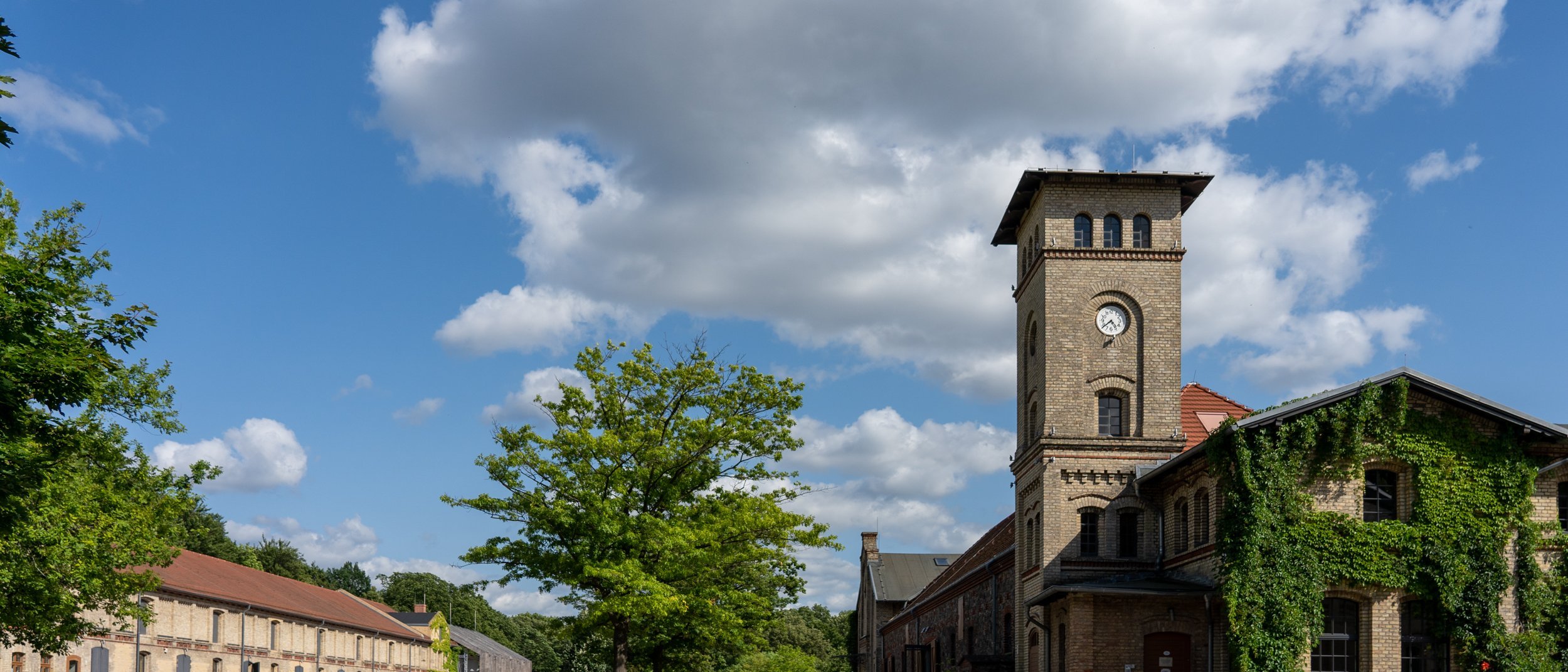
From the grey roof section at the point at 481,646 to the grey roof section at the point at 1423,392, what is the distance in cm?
6708

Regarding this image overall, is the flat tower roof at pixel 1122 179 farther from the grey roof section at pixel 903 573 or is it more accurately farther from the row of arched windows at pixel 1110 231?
the grey roof section at pixel 903 573

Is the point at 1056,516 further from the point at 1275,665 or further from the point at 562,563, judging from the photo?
the point at 562,563

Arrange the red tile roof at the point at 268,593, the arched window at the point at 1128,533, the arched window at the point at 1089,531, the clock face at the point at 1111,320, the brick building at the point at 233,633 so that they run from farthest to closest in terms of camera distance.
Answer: the red tile roof at the point at 268,593 → the brick building at the point at 233,633 → the clock face at the point at 1111,320 → the arched window at the point at 1089,531 → the arched window at the point at 1128,533

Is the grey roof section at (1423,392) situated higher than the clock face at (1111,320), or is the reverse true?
the clock face at (1111,320)

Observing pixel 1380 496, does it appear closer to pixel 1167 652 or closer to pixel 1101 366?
pixel 1167 652

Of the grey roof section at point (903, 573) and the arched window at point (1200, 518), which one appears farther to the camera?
the grey roof section at point (903, 573)

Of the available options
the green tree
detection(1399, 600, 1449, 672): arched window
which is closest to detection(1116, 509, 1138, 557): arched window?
detection(1399, 600, 1449, 672): arched window

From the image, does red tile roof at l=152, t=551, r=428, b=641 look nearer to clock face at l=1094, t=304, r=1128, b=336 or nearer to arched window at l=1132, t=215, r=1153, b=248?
clock face at l=1094, t=304, r=1128, b=336

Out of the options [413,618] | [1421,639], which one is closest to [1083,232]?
[1421,639]

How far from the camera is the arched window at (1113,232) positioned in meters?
33.2

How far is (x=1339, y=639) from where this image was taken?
25703mm

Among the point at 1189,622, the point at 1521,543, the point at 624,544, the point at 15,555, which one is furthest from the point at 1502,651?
the point at 15,555

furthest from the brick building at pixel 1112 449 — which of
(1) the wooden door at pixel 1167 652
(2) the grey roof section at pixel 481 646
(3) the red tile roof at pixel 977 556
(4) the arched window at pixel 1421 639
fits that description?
(2) the grey roof section at pixel 481 646

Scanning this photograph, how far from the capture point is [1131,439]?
32125 millimetres
